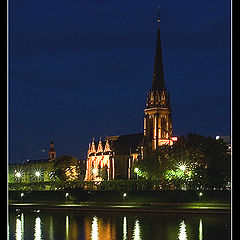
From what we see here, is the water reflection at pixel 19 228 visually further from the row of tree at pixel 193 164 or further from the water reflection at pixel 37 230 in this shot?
the row of tree at pixel 193 164

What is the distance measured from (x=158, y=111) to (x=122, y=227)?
11488 centimetres

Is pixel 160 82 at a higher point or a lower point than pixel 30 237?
higher

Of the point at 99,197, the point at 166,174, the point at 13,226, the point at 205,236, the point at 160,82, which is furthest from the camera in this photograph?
the point at 160,82

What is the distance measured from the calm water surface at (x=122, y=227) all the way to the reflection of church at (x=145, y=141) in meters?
97.0

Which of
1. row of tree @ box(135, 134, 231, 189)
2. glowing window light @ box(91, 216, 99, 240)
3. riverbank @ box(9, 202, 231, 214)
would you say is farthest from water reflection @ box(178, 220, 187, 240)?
row of tree @ box(135, 134, 231, 189)

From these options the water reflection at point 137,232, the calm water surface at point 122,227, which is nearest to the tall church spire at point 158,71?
the calm water surface at point 122,227

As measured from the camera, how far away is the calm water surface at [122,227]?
36.2 meters

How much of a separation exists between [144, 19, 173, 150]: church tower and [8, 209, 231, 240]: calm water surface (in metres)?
99.2

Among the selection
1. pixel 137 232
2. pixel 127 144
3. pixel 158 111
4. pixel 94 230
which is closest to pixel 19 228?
pixel 94 230

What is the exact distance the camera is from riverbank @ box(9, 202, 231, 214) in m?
53.3
